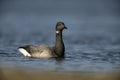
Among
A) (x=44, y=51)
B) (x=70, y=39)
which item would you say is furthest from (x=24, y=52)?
(x=70, y=39)

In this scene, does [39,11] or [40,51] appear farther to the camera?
[39,11]

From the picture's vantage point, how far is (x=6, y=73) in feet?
45.2

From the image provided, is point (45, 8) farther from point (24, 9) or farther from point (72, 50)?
point (72, 50)

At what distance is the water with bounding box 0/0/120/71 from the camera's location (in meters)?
17.7

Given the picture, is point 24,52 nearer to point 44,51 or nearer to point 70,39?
point 44,51

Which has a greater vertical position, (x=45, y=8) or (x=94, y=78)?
(x=45, y=8)

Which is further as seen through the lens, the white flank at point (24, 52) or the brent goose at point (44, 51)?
the white flank at point (24, 52)

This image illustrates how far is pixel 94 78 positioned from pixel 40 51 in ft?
23.2

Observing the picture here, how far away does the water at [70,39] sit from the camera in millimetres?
17656

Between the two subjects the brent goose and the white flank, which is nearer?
the brent goose

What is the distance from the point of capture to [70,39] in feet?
87.1

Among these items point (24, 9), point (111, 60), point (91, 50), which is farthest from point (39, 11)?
point (111, 60)

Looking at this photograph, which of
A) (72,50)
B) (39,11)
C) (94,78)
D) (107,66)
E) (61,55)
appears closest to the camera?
(94,78)

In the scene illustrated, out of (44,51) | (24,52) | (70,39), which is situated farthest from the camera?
(70,39)
